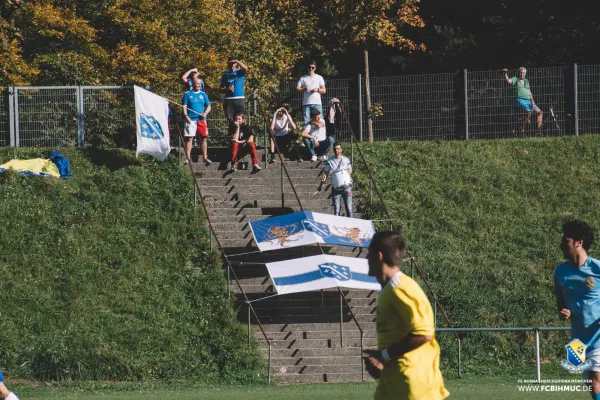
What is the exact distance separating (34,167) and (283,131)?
18.8ft

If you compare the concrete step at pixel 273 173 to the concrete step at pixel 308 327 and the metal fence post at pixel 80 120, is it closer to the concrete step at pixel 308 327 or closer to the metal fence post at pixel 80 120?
the metal fence post at pixel 80 120

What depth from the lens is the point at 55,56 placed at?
29.3m

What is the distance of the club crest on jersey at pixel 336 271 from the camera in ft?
63.2

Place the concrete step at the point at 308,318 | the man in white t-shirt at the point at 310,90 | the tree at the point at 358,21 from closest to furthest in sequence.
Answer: the concrete step at the point at 308,318 < the man in white t-shirt at the point at 310,90 < the tree at the point at 358,21

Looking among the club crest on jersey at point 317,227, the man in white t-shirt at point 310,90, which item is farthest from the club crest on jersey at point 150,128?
the club crest on jersey at point 317,227

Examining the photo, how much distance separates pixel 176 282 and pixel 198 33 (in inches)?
472

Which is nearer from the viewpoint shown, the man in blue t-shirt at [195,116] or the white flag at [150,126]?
the white flag at [150,126]

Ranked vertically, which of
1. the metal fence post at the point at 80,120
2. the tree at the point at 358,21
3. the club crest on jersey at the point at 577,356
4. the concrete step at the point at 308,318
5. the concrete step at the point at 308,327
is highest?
the tree at the point at 358,21

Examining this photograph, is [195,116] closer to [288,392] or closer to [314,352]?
[314,352]

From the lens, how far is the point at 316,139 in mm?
24750

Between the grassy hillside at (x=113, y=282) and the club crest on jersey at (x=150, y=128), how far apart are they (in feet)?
2.78

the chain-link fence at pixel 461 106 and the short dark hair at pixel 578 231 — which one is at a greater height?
the chain-link fence at pixel 461 106

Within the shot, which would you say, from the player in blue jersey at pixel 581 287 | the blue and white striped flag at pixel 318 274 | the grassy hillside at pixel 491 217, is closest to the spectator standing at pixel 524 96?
the grassy hillside at pixel 491 217

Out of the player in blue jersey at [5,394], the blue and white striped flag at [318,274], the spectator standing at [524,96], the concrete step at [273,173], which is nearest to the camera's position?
the player in blue jersey at [5,394]
